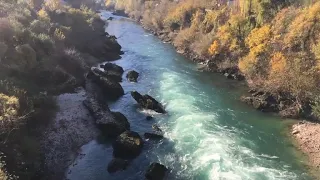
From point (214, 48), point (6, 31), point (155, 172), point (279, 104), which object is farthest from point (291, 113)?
point (6, 31)

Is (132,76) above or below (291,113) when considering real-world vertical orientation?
below

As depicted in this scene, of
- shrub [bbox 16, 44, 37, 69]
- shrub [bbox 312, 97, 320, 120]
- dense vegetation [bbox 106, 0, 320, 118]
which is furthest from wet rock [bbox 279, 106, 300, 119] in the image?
shrub [bbox 16, 44, 37, 69]

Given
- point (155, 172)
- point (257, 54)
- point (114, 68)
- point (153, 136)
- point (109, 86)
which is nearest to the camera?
point (155, 172)

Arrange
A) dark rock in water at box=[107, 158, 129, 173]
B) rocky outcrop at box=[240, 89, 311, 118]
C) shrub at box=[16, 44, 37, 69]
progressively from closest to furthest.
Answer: dark rock in water at box=[107, 158, 129, 173] < rocky outcrop at box=[240, 89, 311, 118] < shrub at box=[16, 44, 37, 69]

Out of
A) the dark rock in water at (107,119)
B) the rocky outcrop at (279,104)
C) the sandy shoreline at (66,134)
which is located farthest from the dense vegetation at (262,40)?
the sandy shoreline at (66,134)

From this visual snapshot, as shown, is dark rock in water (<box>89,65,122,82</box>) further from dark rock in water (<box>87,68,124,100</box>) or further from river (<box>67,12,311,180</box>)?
dark rock in water (<box>87,68,124,100</box>)

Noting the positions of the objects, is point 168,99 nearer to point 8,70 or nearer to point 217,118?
point 217,118

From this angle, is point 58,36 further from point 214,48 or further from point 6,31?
point 214,48
